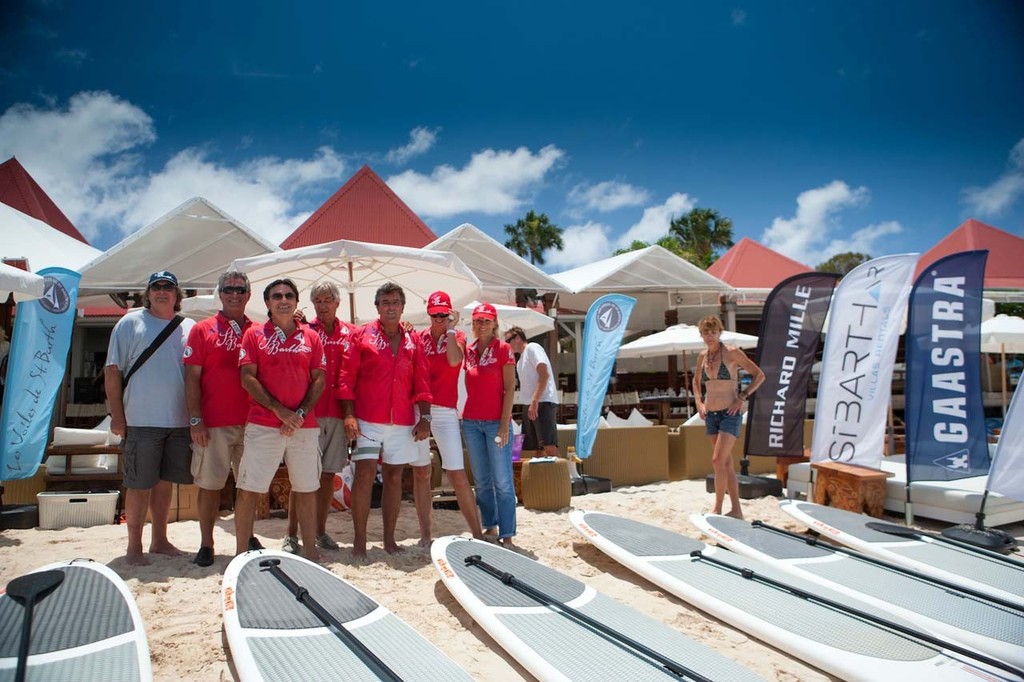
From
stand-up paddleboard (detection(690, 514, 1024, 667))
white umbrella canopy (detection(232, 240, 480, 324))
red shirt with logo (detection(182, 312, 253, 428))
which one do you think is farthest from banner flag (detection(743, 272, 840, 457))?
red shirt with logo (detection(182, 312, 253, 428))

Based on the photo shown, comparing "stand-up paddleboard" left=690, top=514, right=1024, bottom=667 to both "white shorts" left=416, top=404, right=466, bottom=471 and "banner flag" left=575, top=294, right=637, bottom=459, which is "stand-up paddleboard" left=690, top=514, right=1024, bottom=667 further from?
"banner flag" left=575, top=294, right=637, bottom=459

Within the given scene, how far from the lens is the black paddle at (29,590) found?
7.55 feet

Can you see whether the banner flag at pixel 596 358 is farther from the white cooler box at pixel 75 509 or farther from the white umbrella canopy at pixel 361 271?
the white cooler box at pixel 75 509

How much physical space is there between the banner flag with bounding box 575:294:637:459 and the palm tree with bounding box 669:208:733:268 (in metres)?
30.8

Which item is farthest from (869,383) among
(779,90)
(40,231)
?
(40,231)

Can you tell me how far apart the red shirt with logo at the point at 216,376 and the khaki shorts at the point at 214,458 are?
0.24 ft

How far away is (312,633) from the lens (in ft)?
8.26

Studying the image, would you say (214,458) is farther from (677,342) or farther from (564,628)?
(677,342)

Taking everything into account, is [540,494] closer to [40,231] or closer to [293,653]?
[293,653]

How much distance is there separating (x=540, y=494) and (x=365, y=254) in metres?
2.77

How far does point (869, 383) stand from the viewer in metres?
6.08

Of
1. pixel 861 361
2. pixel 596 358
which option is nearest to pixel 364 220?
pixel 596 358

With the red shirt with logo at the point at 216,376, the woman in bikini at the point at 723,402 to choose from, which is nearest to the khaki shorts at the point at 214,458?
the red shirt with logo at the point at 216,376

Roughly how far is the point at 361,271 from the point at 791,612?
5.42m
